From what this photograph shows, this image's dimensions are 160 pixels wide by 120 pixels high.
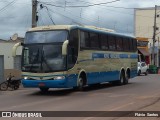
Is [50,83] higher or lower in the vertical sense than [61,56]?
lower

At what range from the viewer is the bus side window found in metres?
21.2

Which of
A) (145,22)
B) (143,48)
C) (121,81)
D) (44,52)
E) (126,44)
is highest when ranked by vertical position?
(145,22)

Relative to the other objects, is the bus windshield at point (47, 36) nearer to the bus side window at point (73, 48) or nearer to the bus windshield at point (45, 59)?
the bus windshield at point (45, 59)

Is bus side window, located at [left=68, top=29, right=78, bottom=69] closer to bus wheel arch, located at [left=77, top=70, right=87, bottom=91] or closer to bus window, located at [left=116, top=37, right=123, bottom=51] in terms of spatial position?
bus wheel arch, located at [left=77, top=70, right=87, bottom=91]

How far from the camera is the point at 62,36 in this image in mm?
21125

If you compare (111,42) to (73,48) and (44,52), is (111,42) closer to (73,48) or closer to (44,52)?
(73,48)

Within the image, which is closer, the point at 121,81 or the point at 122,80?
the point at 121,81

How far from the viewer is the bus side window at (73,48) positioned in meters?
21.2

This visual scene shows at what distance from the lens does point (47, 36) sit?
21297mm

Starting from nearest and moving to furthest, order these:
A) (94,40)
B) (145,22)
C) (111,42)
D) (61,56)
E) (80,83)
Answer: (61,56) → (80,83) → (94,40) → (111,42) → (145,22)

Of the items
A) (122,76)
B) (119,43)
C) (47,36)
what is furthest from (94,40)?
(122,76)

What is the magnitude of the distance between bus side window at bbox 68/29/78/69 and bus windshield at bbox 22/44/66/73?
553mm

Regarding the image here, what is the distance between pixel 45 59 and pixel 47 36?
1.22m

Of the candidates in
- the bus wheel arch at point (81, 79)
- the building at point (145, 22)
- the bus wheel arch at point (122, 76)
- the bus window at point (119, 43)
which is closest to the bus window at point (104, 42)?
the bus window at point (119, 43)
